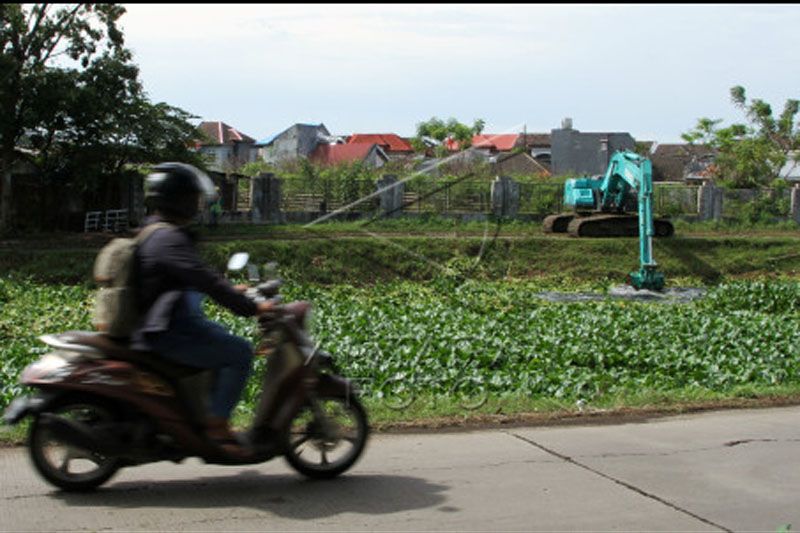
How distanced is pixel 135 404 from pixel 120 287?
0.70m

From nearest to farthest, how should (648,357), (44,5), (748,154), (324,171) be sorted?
(648,357)
(44,5)
(324,171)
(748,154)

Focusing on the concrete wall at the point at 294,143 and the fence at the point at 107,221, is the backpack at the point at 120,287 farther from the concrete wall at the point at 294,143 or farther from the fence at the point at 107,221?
the concrete wall at the point at 294,143

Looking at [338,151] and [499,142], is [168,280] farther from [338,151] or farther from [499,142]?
[499,142]

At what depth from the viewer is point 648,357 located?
12211 millimetres

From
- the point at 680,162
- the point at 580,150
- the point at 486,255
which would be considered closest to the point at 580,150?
the point at 580,150

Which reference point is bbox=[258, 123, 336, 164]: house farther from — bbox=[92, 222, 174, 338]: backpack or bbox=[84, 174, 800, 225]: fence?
bbox=[92, 222, 174, 338]: backpack

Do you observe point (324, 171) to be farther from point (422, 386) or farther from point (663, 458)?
point (663, 458)

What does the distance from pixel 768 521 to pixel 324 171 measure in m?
40.7

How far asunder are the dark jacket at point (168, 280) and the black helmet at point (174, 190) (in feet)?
0.63

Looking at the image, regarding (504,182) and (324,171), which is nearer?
(504,182)

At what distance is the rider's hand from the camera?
18.7 ft

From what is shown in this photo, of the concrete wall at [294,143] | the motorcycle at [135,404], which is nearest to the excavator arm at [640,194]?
the motorcycle at [135,404]

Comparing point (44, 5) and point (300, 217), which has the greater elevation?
point (44, 5)

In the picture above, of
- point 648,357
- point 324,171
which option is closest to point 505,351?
point 648,357
